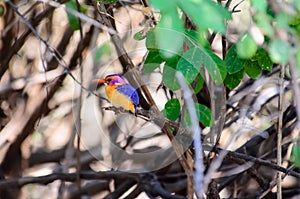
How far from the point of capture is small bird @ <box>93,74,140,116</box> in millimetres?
1707

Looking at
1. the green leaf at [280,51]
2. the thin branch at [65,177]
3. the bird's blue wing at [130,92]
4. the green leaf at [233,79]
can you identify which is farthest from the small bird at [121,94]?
the green leaf at [280,51]

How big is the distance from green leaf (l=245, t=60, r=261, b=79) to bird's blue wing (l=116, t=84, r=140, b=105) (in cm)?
34

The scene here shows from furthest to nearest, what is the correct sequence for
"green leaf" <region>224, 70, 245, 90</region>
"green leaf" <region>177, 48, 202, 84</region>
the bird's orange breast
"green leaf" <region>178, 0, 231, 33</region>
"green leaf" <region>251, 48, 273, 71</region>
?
the bird's orange breast, "green leaf" <region>224, 70, 245, 90</region>, "green leaf" <region>251, 48, 273, 71</region>, "green leaf" <region>177, 48, 202, 84</region>, "green leaf" <region>178, 0, 231, 33</region>

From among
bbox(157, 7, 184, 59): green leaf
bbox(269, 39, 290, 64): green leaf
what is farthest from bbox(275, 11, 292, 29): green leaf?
bbox(157, 7, 184, 59): green leaf

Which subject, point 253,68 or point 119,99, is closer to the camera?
point 253,68

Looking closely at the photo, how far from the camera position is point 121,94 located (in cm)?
174

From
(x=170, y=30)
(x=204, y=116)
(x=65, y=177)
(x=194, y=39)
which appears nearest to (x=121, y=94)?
(x=204, y=116)

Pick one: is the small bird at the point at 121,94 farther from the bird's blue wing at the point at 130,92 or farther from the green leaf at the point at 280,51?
the green leaf at the point at 280,51

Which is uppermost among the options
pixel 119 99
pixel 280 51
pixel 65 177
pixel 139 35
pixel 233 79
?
pixel 280 51

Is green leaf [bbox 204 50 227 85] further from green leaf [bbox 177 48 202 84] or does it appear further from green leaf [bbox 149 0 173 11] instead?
green leaf [bbox 149 0 173 11]

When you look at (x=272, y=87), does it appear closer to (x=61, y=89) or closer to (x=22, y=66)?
(x=61, y=89)

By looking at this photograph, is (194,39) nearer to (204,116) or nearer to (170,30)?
(204,116)

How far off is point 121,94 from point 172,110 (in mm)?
246

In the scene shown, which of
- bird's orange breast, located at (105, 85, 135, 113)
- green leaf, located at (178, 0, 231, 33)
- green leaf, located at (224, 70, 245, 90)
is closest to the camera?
green leaf, located at (178, 0, 231, 33)
